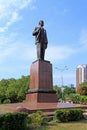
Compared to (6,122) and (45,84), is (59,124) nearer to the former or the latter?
(6,122)

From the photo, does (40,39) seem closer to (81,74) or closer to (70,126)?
(70,126)

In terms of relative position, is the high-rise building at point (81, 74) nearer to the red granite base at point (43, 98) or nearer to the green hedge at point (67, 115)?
the red granite base at point (43, 98)

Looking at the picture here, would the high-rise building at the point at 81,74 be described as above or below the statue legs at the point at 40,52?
above

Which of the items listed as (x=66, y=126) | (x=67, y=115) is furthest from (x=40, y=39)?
(x=66, y=126)

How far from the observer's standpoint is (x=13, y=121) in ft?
28.8

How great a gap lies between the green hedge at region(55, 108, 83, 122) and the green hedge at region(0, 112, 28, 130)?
1630 mm

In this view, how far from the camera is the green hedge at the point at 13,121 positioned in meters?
8.62

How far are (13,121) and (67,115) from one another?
234 centimetres

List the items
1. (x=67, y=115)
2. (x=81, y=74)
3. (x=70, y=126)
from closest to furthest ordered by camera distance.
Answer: (x=70, y=126) < (x=67, y=115) < (x=81, y=74)

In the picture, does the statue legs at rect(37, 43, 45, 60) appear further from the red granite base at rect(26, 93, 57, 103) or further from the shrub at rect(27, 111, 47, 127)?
the shrub at rect(27, 111, 47, 127)

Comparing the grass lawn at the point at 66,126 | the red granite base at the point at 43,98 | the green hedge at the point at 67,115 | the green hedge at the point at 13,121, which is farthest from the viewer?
the red granite base at the point at 43,98

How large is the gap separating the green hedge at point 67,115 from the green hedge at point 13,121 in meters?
1.63

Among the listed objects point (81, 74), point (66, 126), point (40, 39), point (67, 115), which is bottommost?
point (66, 126)

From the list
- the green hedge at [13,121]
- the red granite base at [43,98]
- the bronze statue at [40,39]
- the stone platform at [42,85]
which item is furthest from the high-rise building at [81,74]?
the green hedge at [13,121]
